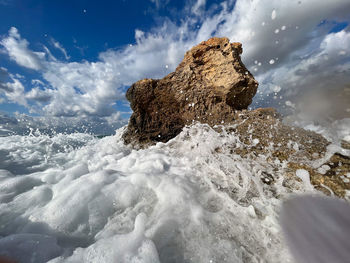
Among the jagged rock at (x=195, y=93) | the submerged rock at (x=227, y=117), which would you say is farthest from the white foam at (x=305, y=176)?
the jagged rock at (x=195, y=93)

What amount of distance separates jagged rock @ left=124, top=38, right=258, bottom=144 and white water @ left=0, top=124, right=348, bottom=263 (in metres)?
2.69

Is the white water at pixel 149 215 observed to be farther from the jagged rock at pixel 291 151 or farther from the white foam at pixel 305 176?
the jagged rock at pixel 291 151

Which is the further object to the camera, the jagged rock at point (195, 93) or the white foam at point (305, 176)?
the jagged rock at point (195, 93)

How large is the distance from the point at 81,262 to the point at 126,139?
20.0ft

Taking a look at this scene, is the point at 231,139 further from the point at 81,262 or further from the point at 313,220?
the point at 81,262

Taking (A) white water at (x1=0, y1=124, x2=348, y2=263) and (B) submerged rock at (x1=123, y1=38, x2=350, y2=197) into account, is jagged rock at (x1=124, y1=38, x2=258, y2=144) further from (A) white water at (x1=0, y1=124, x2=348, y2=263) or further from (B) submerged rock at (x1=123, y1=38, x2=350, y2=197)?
(A) white water at (x1=0, y1=124, x2=348, y2=263)

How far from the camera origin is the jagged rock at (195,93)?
541 cm

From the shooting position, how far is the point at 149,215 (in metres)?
2.01

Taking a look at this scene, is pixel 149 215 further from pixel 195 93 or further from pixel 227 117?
pixel 195 93

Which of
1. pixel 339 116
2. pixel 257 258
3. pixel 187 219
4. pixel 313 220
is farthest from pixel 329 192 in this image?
pixel 187 219

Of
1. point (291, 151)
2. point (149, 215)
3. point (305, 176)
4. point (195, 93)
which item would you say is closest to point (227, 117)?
point (195, 93)

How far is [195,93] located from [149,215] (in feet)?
15.5

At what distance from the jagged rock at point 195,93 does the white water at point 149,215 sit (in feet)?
8.83

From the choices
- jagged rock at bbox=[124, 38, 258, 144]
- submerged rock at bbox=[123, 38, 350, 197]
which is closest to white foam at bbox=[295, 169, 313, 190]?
submerged rock at bbox=[123, 38, 350, 197]
